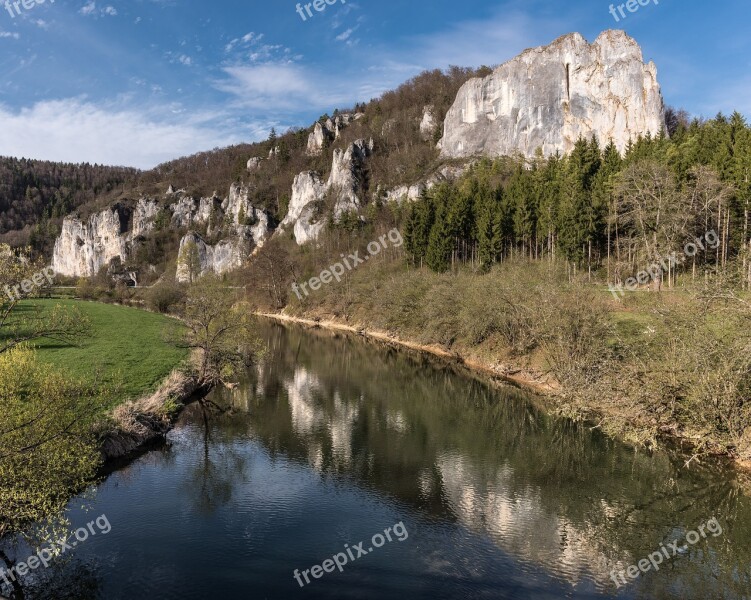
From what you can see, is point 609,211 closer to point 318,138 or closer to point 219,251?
point 219,251

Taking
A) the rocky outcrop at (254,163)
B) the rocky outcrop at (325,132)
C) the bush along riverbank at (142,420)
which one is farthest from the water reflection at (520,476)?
the rocky outcrop at (254,163)

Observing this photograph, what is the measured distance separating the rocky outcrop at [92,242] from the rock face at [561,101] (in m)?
124

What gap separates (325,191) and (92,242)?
99.2 meters

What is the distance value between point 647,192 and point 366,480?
153ft

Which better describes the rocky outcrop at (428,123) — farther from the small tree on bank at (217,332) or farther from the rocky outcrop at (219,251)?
the small tree on bank at (217,332)

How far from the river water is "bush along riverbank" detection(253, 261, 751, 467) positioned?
2.04 m

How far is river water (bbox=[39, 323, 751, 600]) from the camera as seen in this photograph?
15.2m

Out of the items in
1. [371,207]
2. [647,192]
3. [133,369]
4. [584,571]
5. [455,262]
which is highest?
[371,207]

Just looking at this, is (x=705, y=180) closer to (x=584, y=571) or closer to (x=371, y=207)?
(x=584, y=571)

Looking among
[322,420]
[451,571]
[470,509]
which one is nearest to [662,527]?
[470,509]

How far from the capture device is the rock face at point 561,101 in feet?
341

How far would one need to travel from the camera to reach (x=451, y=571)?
51.6 feet

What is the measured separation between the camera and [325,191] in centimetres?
14375

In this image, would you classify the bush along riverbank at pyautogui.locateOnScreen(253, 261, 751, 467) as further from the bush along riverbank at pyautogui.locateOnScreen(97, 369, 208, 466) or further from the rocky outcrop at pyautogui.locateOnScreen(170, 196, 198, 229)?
the rocky outcrop at pyautogui.locateOnScreen(170, 196, 198, 229)
